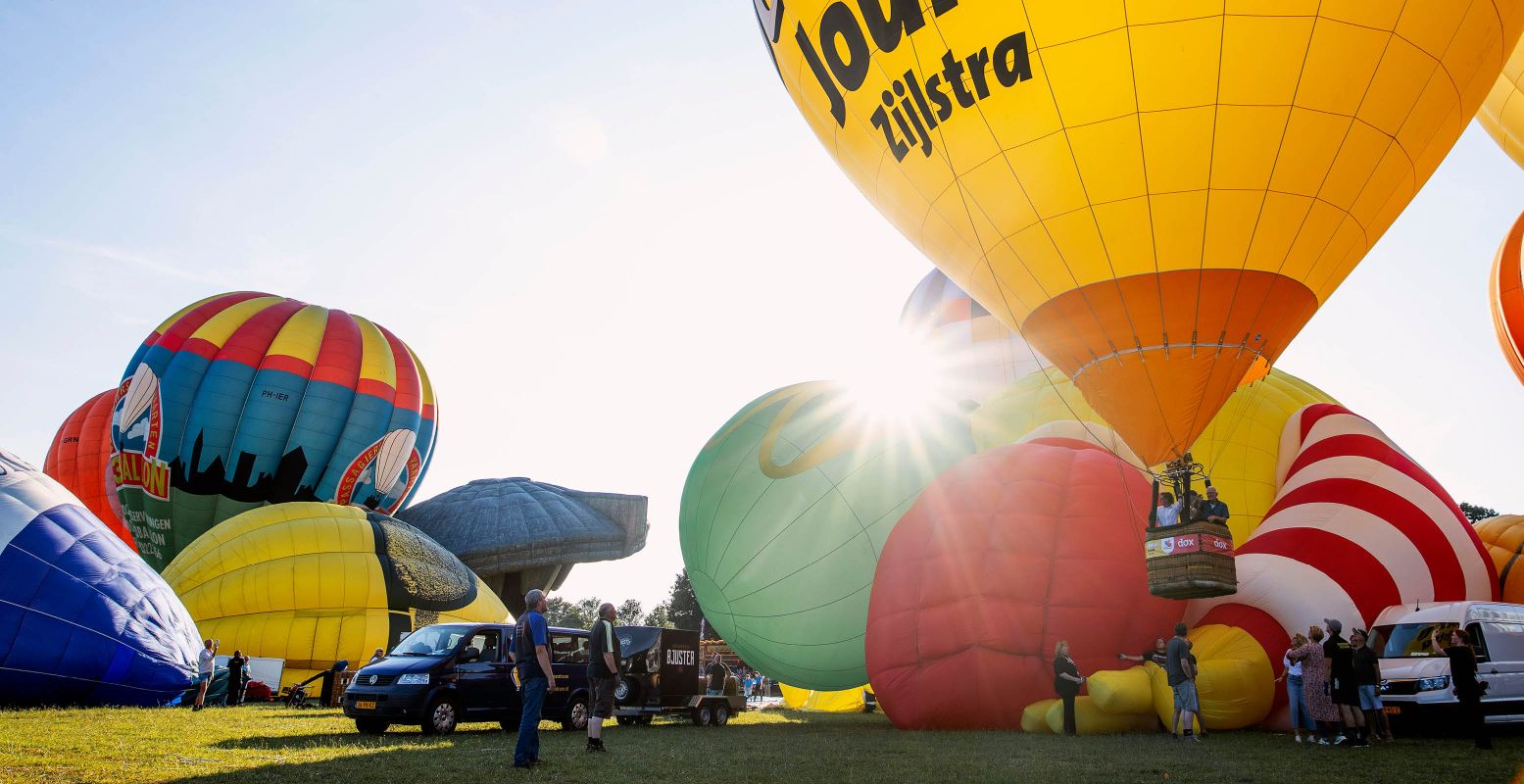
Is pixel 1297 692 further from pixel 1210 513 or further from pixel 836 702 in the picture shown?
pixel 836 702

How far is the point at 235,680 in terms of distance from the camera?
1558cm

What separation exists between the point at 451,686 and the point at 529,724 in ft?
12.6

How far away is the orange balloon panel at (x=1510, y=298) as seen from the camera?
15.1 metres

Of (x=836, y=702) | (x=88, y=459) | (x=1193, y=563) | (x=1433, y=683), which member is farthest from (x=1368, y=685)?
(x=88, y=459)

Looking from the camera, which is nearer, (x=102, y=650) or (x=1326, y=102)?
(x=1326, y=102)

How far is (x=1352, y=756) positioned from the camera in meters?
8.10

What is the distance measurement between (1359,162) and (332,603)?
17.2m

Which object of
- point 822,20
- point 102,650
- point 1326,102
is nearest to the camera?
point 1326,102

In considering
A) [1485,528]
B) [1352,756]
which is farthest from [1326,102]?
[1485,528]

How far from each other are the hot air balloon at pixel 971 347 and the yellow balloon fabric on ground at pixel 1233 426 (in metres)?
1.57

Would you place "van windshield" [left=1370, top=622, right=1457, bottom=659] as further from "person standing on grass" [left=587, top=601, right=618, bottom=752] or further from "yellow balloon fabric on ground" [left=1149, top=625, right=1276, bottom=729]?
"person standing on grass" [left=587, top=601, right=618, bottom=752]

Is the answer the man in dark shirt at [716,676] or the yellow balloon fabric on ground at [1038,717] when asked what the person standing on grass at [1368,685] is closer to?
the yellow balloon fabric on ground at [1038,717]

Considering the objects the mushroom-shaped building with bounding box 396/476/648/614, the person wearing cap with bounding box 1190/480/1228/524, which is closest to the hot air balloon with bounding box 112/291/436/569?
the mushroom-shaped building with bounding box 396/476/648/614

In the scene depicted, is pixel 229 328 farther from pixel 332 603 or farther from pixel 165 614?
pixel 165 614
